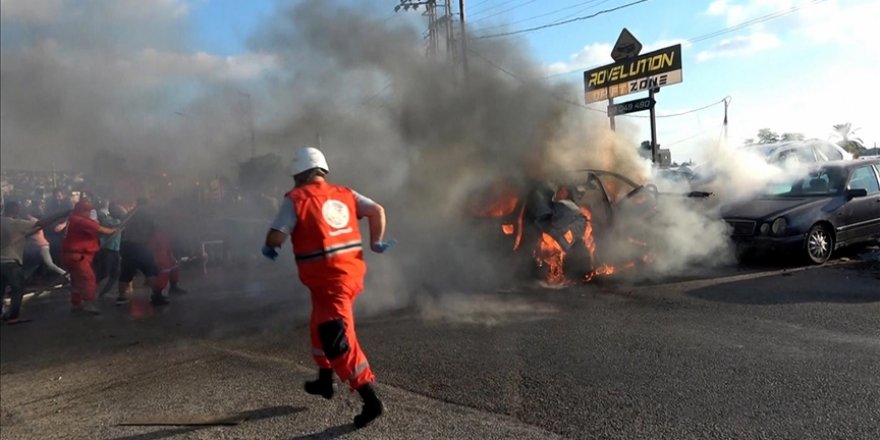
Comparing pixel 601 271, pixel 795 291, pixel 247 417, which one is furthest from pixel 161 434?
pixel 795 291

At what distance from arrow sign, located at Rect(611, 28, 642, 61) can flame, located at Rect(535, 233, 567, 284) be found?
40.0 feet

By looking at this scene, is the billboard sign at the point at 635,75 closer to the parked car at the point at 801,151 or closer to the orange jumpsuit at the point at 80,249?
the parked car at the point at 801,151

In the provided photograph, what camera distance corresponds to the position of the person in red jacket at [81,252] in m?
7.53

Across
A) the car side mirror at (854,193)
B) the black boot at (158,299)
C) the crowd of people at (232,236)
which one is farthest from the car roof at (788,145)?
the black boot at (158,299)

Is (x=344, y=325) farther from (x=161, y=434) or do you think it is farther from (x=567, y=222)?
(x=567, y=222)

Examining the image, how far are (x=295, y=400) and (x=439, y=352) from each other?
4.30 feet

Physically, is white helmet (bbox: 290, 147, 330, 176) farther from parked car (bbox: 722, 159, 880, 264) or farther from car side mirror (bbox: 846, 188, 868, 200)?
car side mirror (bbox: 846, 188, 868, 200)

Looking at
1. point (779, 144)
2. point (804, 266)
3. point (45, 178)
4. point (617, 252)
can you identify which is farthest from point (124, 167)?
point (779, 144)

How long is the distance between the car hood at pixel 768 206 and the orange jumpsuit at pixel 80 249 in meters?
8.55

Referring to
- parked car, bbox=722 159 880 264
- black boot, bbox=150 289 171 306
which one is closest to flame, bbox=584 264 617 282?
parked car, bbox=722 159 880 264

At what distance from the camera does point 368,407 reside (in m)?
3.41

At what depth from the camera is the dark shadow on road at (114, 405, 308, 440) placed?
3.50 m

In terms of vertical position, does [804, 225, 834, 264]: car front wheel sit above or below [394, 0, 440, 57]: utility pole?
below

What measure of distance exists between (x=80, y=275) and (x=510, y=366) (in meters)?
5.97
